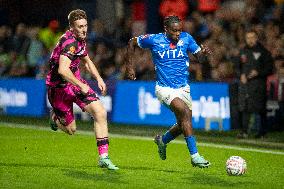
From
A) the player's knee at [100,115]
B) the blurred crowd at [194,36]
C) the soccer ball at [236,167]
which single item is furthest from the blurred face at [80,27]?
the blurred crowd at [194,36]

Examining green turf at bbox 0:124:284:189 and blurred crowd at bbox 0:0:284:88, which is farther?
blurred crowd at bbox 0:0:284:88

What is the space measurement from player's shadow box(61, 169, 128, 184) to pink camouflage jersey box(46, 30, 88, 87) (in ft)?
4.48

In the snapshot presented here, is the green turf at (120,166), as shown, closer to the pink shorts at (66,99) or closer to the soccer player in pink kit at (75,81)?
the soccer player in pink kit at (75,81)

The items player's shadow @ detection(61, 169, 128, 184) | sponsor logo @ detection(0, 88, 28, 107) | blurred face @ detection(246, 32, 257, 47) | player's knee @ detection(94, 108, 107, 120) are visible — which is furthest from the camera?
sponsor logo @ detection(0, 88, 28, 107)

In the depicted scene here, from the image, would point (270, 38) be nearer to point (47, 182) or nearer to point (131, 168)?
point (131, 168)

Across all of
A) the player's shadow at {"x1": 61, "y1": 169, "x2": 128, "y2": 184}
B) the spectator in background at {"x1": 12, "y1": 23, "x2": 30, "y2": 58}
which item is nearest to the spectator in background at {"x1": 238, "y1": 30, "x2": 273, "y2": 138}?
the player's shadow at {"x1": 61, "y1": 169, "x2": 128, "y2": 184}

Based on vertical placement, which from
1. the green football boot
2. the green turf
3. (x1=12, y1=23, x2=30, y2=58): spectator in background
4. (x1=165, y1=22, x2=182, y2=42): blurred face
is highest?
(x1=12, y1=23, x2=30, y2=58): spectator in background

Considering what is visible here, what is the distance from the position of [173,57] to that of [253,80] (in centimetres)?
511

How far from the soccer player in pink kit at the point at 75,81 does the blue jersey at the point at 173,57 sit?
0.99 metres

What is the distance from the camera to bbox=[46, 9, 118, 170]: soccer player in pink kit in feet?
38.7

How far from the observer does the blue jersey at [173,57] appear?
40.8 feet

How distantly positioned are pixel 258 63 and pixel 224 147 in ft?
7.90

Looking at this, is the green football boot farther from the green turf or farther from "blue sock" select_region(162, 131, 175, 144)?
"blue sock" select_region(162, 131, 175, 144)

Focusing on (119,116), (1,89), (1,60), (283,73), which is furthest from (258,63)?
(1,60)
